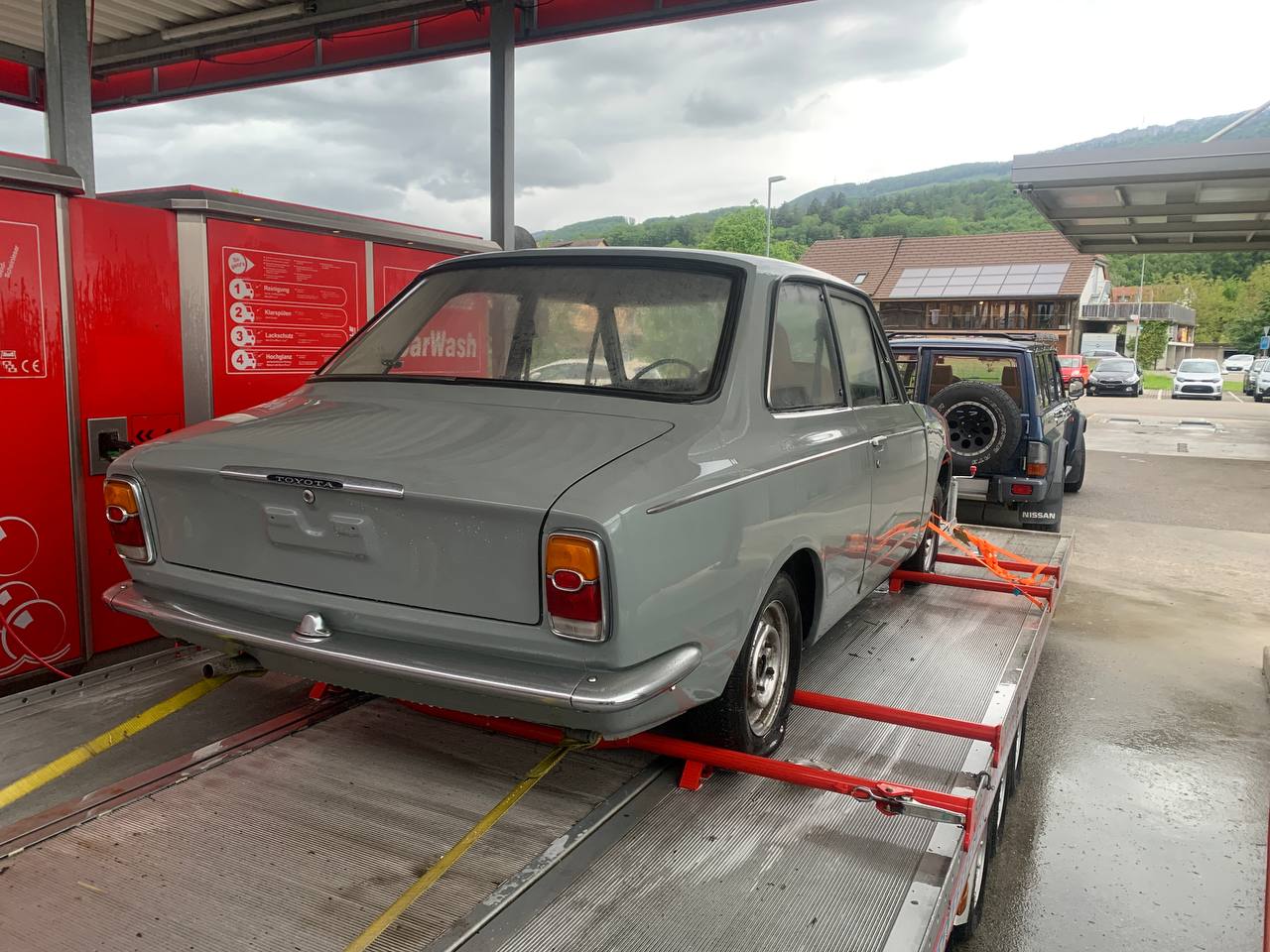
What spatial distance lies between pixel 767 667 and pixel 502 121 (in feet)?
21.0

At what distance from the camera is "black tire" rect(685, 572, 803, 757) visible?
2947mm

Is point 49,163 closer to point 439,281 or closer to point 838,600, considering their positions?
point 439,281

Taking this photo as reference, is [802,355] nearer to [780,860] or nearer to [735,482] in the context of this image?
[735,482]

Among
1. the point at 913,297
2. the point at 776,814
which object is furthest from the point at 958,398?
the point at 913,297

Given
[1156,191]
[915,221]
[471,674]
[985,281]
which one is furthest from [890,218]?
[471,674]

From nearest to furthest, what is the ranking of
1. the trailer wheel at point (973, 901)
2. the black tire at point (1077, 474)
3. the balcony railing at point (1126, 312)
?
the trailer wheel at point (973, 901) < the black tire at point (1077, 474) < the balcony railing at point (1126, 312)

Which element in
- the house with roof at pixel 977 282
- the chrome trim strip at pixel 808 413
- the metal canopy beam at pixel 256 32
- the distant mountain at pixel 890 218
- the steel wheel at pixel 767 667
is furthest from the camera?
the distant mountain at pixel 890 218

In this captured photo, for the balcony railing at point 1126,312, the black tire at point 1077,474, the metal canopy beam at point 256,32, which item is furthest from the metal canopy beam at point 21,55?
the balcony railing at point 1126,312

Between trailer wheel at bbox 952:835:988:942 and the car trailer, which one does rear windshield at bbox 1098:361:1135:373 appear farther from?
trailer wheel at bbox 952:835:988:942

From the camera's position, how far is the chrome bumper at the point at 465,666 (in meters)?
2.38

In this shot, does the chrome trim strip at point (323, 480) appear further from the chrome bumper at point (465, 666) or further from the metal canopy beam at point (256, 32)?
the metal canopy beam at point (256, 32)

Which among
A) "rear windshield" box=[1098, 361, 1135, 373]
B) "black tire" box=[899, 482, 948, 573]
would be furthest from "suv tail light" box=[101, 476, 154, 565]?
"rear windshield" box=[1098, 361, 1135, 373]

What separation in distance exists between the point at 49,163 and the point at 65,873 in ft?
10.0

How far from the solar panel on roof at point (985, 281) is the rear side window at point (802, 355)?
52075 mm
